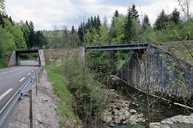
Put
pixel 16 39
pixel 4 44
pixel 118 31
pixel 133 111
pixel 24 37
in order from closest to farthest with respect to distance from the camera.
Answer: pixel 133 111, pixel 4 44, pixel 118 31, pixel 16 39, pixel 24 37

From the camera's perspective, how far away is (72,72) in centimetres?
2770

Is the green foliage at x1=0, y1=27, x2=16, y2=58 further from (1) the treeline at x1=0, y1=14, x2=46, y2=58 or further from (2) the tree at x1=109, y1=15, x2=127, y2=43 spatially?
(2) the tree at x1=109, y1=15, x2=127, y2=43

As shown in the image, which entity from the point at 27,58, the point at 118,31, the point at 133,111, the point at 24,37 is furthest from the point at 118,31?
the point at 27,58

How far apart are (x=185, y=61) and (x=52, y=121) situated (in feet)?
24.5

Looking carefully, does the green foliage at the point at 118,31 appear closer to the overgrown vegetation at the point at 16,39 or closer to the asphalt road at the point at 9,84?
the overgrown vegetation at the point at 16,39

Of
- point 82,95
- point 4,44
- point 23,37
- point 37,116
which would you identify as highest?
point 23,37

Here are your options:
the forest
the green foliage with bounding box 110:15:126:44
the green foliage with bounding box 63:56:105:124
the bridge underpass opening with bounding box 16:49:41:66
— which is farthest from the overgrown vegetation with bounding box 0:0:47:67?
the green foliage with bounding box 63:56:105:124

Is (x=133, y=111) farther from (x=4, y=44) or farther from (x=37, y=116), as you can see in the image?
(x=4, y=44)

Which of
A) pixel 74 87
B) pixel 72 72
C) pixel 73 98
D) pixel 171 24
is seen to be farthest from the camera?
pixel 72 72


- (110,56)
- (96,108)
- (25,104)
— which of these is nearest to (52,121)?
(25,104)

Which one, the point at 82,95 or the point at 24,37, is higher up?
the point at 24,37

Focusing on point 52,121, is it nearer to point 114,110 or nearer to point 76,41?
point 114,110

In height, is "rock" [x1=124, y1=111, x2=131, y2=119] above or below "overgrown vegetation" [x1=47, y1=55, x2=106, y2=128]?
below

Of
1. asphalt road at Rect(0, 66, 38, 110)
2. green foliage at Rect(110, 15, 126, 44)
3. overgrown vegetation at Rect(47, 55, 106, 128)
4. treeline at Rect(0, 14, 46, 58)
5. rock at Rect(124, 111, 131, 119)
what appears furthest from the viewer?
treeline at Rect(0, 14, 46, 58)
